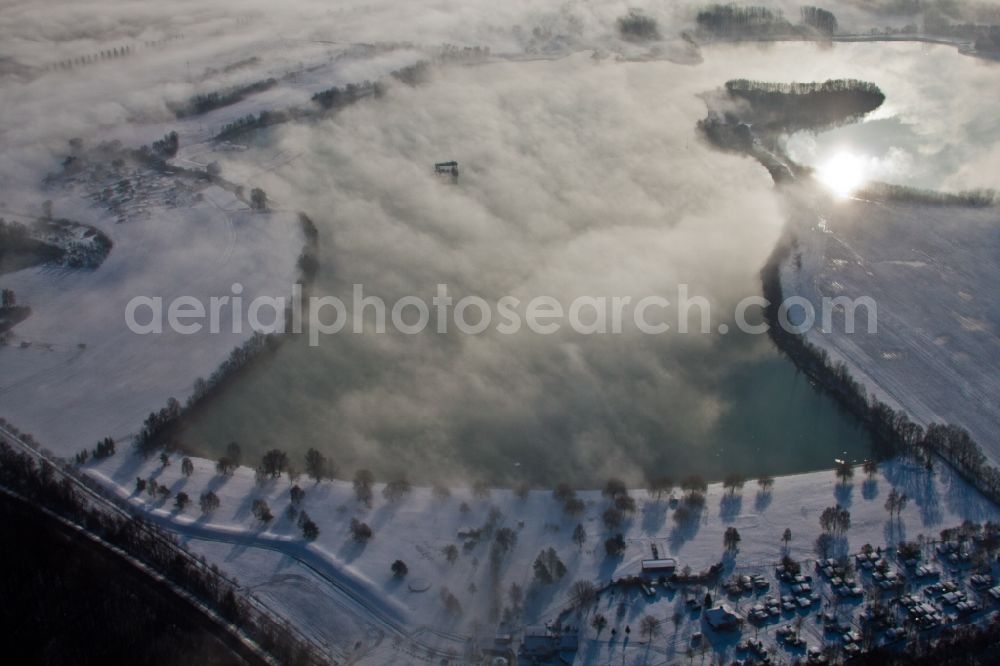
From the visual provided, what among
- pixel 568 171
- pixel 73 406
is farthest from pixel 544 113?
pixel 73 406

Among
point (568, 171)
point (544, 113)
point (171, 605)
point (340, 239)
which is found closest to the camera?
point (171, 605)

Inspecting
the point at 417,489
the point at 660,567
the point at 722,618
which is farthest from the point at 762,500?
the point at 417,489

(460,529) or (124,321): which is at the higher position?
(124,321)

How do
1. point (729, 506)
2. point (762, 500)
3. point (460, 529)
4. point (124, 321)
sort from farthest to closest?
point (124, 321) < point (762, 500) < point (729, 506) < point (460, 529)

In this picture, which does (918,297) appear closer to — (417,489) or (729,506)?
→ (729,506)

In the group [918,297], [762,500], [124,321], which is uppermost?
[124,321]

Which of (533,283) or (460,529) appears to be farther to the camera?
(533,283)

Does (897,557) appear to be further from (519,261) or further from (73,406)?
(73,406)
